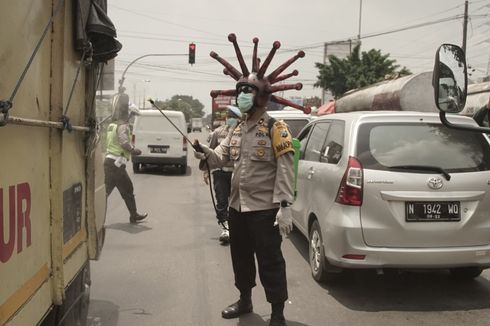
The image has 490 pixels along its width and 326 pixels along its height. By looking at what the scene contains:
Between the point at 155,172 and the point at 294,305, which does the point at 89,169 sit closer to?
the point at 294,305

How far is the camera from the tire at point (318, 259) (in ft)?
15.7

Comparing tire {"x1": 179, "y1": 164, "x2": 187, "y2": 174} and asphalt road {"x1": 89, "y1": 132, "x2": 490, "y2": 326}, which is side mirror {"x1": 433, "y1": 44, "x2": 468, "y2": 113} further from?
tire {"x1": 179, "y1": 164, "x2": 187, "y2": 174}

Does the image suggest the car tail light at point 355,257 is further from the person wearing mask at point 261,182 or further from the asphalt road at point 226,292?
the person wearing mask at point 261,182

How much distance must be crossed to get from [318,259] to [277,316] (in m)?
1.21

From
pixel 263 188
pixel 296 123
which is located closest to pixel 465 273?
pixel 263 188

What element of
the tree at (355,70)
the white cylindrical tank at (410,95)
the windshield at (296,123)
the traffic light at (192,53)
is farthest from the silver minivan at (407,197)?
the tree at (355,70)

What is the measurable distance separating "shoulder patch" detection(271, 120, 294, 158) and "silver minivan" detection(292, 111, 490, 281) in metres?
0.81

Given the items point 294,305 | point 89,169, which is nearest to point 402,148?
point 294,305

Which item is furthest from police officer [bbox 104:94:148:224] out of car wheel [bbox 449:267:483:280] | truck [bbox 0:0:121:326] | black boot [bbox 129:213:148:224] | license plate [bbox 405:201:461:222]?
car wheel [bbox 449:267:483:280]

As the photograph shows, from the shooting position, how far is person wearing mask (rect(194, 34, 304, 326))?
12.6 feet

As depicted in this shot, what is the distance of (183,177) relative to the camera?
615 inches

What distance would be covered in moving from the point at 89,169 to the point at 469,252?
3.21 metres

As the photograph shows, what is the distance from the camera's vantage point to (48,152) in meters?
2.29

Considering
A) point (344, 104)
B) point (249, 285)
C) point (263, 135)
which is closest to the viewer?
point (263, 135)
